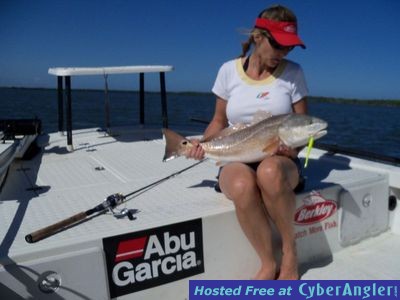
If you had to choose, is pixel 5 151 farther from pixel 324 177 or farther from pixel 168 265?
pixel 324 177

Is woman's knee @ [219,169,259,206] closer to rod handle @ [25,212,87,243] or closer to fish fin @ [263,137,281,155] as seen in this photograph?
fish fin @ [263,137,281,155]

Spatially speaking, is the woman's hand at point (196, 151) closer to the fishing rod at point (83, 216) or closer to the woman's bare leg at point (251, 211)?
the woman's bare leg at point (251, 211)

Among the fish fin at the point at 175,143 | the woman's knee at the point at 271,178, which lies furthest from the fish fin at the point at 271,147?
the fish fin at the point at 175,143

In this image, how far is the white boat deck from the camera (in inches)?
96.3

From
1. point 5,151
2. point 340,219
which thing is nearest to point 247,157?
point 340,219

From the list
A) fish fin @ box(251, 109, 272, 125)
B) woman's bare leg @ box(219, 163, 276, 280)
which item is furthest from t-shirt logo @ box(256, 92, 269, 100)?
woman's bare leg @ box(219, 163, 276, 280)

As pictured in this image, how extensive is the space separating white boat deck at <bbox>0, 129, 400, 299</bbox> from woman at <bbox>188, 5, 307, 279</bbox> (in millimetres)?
227

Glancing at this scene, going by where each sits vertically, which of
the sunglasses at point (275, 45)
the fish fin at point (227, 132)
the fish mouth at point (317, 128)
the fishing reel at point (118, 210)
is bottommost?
the fishing reel at point (118, 210)

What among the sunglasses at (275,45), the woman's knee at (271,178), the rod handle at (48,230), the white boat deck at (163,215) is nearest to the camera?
the rod handle at (48,230)

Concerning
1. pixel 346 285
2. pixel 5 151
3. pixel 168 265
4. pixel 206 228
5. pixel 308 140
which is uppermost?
pixel 308 140

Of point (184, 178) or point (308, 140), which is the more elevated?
point (308, 140)

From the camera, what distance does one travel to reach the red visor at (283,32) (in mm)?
2816

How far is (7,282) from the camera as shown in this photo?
216 cm

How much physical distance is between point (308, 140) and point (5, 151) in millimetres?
2857
